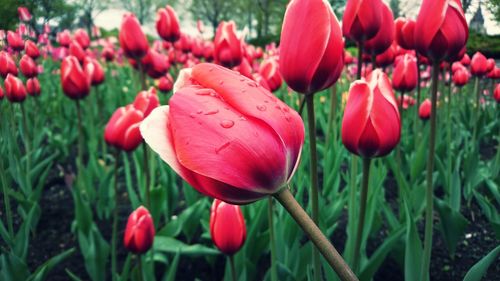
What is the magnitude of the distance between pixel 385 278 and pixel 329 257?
5.56ft

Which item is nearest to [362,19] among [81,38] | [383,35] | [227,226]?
[383,35]

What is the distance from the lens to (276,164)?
60cm

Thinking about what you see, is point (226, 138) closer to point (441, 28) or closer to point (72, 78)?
point (441, 28)

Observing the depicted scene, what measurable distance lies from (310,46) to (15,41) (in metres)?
0.85

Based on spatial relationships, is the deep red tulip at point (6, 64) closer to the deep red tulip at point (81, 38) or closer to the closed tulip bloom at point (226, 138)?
the closed tulip bloom at point (226, 138)

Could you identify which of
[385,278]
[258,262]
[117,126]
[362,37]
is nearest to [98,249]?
[117,126]

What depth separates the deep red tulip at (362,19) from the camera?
4.33 feet

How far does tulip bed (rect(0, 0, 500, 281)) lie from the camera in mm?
592

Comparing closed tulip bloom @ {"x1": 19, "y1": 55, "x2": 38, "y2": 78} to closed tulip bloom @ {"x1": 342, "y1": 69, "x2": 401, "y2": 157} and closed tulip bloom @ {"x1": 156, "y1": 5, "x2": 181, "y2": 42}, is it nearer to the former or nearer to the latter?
closed tulip bloom @ {"x1": 156, "y1": 5, "x2": 181, "y2": 42}

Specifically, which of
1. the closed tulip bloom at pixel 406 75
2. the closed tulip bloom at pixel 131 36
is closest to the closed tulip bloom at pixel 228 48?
the closed tulip bloom at pixel 131 36

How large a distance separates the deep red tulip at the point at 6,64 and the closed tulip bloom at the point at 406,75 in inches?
61.9

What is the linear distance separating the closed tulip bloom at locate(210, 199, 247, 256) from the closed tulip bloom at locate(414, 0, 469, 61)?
26.0 inches

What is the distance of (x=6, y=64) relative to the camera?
50.8 inches

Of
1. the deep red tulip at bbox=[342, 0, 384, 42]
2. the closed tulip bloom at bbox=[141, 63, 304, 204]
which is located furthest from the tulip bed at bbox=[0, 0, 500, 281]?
the deep red tulip at bbox=[342, 0, 384, 42]
